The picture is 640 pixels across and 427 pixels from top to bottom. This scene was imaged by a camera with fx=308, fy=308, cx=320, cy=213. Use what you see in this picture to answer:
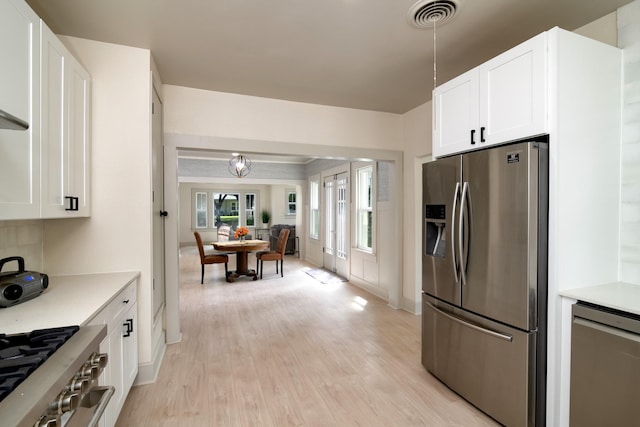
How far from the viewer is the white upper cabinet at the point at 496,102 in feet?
5.85

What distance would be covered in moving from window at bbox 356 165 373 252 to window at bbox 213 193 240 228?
7477 mm

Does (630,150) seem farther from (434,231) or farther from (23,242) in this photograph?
(23,242)

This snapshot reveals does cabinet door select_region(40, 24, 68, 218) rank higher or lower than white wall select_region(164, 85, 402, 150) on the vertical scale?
lower

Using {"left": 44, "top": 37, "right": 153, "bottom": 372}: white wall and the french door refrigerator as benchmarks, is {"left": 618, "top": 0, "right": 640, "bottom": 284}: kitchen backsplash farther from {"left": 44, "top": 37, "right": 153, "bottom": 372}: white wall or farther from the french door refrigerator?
{"left": 44, "top": 37, "right": 153, "bottom": 372}: white wall

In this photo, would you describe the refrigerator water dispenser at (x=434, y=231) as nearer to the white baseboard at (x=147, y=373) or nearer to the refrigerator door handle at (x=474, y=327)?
the refrigerator door handle at (x=474, y=327)

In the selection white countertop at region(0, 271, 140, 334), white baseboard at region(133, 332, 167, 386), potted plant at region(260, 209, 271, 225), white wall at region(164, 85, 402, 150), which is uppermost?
white wall at region(164, 85, 402, 150)

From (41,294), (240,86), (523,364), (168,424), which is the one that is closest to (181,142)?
(240,86)

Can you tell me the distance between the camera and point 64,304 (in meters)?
1.61

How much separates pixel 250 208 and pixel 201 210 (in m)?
1.83

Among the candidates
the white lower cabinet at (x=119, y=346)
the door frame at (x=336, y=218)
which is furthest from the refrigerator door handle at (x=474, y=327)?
the door frame at (x=336, y=218)

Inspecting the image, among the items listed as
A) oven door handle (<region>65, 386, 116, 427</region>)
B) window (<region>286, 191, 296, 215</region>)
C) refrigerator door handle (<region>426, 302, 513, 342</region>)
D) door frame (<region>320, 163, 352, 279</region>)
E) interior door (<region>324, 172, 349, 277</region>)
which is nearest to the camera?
oven door handle (<region>65, 386, 116, 427</region>)

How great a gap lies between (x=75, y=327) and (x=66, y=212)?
96 centimetres

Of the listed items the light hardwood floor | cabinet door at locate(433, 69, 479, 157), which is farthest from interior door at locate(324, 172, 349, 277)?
cabinet door at locate(433, 69, 479, 157)

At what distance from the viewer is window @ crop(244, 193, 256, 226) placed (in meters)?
12.2
